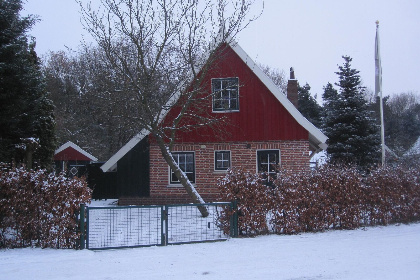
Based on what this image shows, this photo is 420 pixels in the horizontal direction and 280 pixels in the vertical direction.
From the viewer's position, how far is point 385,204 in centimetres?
1168

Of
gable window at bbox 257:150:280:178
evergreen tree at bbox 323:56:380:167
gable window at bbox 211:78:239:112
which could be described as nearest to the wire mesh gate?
gable window at bbox 257:150:280:178

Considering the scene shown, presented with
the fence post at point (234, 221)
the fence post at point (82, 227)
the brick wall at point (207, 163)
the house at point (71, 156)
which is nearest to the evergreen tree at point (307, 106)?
the house at point (71, 156)

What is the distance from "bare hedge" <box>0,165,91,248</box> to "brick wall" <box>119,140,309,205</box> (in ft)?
25.0

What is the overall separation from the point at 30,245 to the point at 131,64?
801cm

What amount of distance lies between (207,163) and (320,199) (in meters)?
6.60

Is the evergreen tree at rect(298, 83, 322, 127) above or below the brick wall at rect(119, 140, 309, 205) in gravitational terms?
above

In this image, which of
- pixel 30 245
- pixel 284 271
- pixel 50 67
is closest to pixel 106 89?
pixel 30 245

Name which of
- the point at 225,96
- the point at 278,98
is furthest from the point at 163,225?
the point at 278,98

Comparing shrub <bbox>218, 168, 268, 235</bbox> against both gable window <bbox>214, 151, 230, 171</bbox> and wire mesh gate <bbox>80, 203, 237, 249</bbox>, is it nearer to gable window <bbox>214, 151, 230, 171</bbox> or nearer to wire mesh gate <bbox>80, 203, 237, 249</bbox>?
wire mesh gate <bbox>80, 203, 237, 249</bbox>

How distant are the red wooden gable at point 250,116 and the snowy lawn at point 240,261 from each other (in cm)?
683

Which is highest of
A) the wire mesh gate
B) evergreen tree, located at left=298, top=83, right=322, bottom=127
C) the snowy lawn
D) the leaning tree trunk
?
evergreen tree, located at left=298, top=83, right=322, bottom=127

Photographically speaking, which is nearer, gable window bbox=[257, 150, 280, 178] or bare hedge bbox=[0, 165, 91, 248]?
bare hedge bbox=[0, 165, 91, 248]

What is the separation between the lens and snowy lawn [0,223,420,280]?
23.6 ft

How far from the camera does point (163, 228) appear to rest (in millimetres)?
9516
